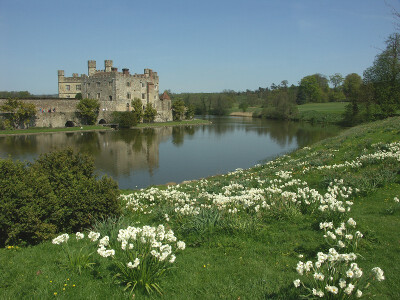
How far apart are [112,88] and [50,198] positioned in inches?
2240

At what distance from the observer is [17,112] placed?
162 feet

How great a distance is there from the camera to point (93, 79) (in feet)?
206

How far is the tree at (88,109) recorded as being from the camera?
5688cm

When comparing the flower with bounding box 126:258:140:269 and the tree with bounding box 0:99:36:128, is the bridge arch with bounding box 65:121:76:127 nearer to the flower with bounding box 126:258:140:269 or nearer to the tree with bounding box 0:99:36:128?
the tree with bounding box 0:99:36:128

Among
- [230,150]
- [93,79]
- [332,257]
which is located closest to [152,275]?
[332,257]

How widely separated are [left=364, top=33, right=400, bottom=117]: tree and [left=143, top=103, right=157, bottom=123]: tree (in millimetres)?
42602

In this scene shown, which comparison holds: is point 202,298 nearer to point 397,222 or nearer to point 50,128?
point 397,222

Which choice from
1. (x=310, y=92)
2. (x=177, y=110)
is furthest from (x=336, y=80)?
(x=177, y=110)

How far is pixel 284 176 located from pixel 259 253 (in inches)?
243

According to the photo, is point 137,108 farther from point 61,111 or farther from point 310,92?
point 310,92

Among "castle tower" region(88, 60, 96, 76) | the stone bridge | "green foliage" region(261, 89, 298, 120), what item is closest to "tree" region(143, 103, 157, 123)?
the stone bridge

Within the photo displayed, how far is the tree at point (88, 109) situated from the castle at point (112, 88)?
1.89 meters

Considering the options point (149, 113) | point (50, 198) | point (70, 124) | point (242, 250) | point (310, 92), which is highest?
point (310, 92)

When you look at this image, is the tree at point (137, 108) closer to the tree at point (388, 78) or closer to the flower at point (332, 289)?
the tree at point (388, 78)
